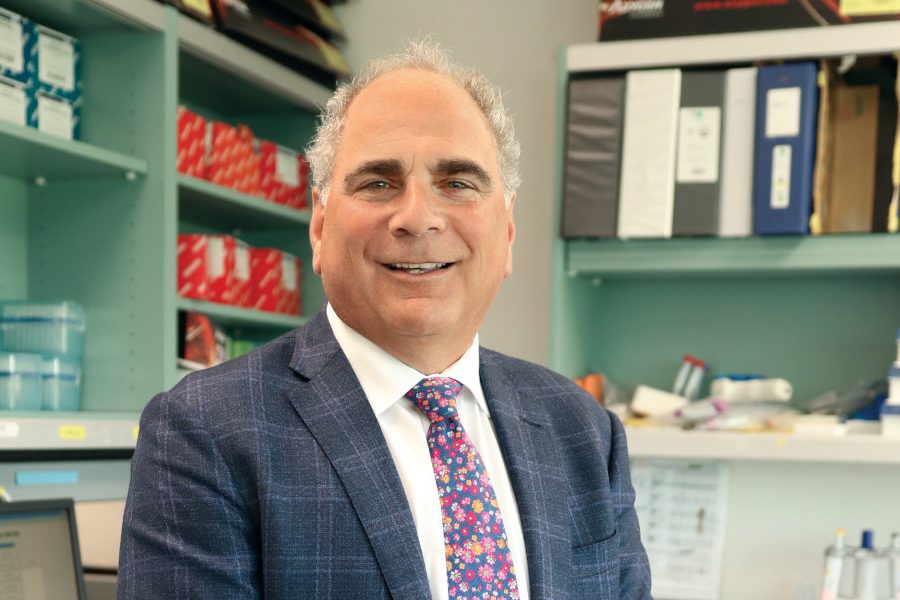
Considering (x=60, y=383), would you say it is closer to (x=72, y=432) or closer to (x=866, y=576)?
(x=72, y=432)

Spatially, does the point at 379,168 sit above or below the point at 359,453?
above

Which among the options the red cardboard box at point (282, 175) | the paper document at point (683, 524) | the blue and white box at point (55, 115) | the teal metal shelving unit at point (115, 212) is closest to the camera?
the blue and white box at point (55, 115)

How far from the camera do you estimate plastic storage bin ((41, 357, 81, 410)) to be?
2191 millimetres

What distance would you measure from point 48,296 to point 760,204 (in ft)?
5.11

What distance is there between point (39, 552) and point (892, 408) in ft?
5.65

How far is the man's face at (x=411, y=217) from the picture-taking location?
1124mm

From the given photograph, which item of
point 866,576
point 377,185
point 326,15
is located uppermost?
Answer: point 326,15

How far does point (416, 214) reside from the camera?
1115 mm

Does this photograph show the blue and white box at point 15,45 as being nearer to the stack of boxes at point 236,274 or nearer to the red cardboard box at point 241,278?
the stack of boxes at point 236,274

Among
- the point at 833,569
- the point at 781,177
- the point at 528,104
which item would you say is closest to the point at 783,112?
the point at 781,177

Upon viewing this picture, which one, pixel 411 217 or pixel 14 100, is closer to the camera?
pixel 411 217

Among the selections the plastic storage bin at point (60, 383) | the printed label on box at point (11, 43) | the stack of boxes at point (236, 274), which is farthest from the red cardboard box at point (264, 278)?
the printed label on box at point (11, 43)

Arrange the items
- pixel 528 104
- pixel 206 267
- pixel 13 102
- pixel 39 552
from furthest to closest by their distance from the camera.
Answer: pixel 528 104
pixel 206 267
pixel 13 102
pixel 39 552

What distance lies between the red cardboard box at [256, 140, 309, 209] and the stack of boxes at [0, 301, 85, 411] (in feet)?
2.36
